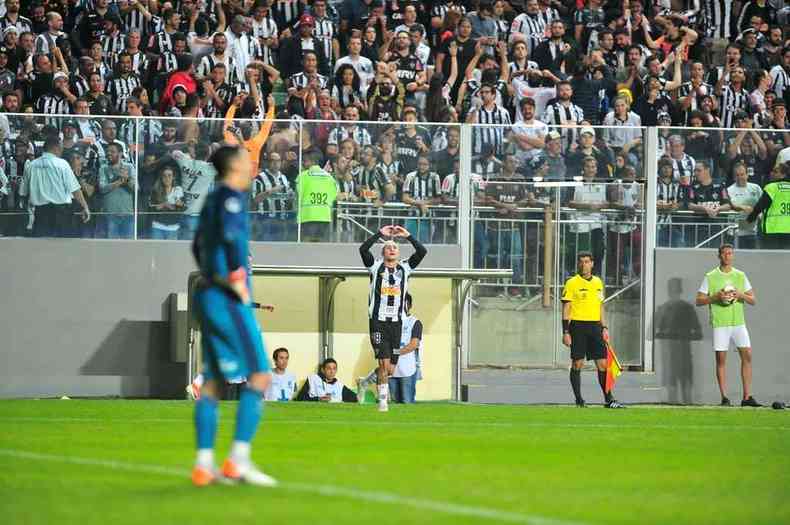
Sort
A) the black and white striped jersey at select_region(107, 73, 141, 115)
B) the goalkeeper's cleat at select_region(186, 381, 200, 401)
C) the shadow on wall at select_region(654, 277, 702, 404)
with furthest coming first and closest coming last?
the shadow on wall at select_region(654, 277, 702, 404)
the black and white striped jersey at select_region(107, 73, 141, 115)
the goalkeeper's cleat at select_region(186, 381, 200, 401)

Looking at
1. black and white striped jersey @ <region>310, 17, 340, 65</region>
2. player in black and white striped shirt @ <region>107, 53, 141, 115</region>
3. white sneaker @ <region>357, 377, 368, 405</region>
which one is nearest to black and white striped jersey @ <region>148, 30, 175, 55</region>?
player in black and white striped shirt @ <region>107, 53, 141, 115</region>

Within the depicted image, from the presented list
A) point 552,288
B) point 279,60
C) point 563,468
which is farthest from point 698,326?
point 563,468

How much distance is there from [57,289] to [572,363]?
7598mm

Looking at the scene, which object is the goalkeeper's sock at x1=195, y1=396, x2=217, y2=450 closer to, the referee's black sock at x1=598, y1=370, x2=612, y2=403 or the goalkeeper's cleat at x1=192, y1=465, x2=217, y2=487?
the goalkeeper's cleat at x1=192, y1=465, x2=217, y2=487

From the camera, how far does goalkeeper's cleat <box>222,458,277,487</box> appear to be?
8547 mm

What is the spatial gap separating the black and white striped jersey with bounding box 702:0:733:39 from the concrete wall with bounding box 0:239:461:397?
10199 mm

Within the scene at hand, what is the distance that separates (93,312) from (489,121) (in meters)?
6.80

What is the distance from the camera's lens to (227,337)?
8562 millimetres

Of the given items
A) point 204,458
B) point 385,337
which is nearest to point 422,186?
point 385,337

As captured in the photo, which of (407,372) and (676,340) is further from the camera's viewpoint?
(676,340)

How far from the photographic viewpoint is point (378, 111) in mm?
23234

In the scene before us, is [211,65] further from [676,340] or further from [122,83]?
[676,340]

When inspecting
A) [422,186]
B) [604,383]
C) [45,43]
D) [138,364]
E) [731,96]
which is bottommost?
[604,383]

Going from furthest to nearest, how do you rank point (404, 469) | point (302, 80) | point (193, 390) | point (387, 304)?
1. point (302, 80)
2. point (193, 390)
3. point (387, 304)
4. point (404, 469)
